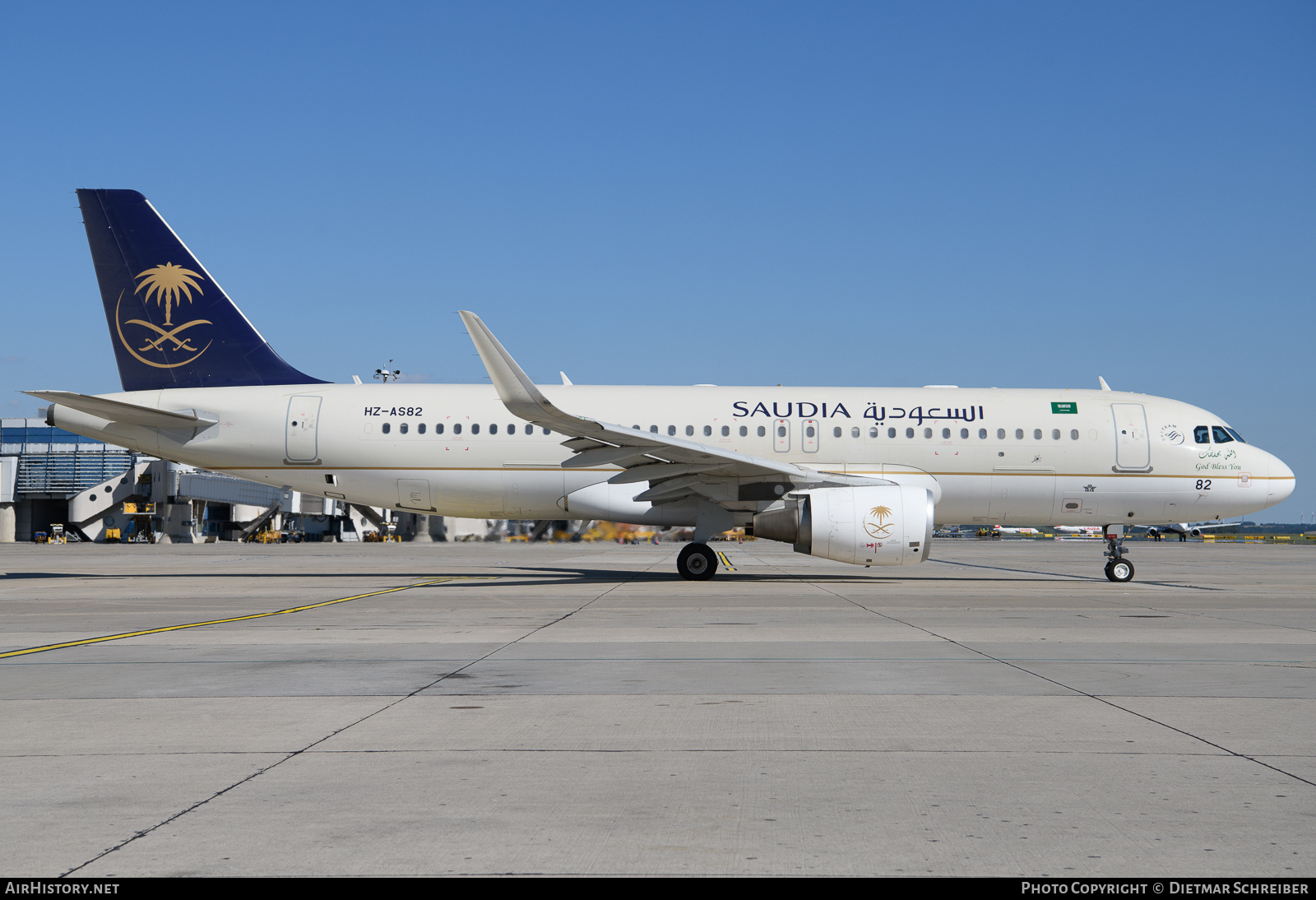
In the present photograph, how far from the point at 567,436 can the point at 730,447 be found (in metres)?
3.36

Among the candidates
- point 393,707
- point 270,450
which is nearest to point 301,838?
point 393,707

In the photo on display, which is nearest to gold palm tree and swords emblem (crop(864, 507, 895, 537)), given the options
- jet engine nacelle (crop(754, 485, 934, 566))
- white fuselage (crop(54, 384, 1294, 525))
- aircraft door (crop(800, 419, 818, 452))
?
jet engine nacelle (crop(754, 485, 934, 566))

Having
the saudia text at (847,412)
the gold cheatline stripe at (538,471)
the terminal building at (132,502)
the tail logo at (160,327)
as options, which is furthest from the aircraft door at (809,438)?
the terminal building at (132,502)

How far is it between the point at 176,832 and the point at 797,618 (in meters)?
9.21

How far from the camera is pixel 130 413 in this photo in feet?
63.5

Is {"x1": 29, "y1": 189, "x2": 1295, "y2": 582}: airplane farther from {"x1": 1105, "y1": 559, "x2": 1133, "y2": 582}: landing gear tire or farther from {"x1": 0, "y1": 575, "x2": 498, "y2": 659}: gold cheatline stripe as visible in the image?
{"x1": 0, "y1": 575, "x2": 498, "y2": 659}: gold cheatline stripe

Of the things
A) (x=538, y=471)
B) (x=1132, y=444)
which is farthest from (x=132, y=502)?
(x=1132, y=444)

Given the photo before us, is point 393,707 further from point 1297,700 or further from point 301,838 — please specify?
point 1297,700

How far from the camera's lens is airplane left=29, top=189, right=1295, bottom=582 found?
19.9m

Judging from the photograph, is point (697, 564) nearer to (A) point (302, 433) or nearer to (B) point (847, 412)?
(B) point (847, 412)

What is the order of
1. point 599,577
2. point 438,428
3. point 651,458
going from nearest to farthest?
point 651,458 → point 438,428 → point 599,577

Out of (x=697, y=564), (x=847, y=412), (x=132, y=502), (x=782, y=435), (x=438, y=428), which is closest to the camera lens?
(x=697, y=564)
